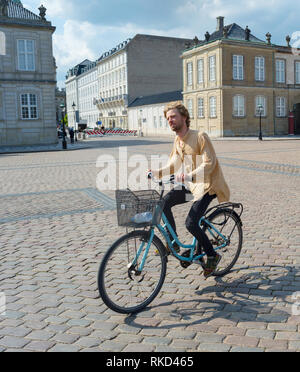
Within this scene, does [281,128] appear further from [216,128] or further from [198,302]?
[198,302]

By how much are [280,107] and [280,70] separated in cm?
425

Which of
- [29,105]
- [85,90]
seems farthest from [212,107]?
[85,90]

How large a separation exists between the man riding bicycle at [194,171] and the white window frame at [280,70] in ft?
154

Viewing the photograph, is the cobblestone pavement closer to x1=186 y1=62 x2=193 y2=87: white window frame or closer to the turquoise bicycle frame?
the turquoise bicycle frame

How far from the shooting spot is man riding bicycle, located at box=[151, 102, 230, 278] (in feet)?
13.1

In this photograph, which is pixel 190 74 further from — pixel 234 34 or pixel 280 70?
pixel 280 70

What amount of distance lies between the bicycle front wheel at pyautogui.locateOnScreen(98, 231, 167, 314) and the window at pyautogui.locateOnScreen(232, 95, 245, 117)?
42207mm

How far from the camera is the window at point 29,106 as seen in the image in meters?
35.3

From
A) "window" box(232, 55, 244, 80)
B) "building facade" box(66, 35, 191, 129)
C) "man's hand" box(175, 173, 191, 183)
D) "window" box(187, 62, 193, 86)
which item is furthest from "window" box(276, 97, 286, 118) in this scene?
"man's hand" box(175, 173, 191, 183)

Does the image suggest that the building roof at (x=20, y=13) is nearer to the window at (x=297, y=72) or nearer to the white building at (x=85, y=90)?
the window at (x=297, y=72)

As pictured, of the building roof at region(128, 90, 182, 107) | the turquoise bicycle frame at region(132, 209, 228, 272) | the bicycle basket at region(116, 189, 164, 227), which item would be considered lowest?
the turquoise bicycle frame at region(132, 209, 228, 272)

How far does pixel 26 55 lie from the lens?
35.2 metres

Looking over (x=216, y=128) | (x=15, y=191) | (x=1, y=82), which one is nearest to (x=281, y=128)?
(x=216, y=128)

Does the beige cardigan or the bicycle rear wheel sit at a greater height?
the beige cardigan
